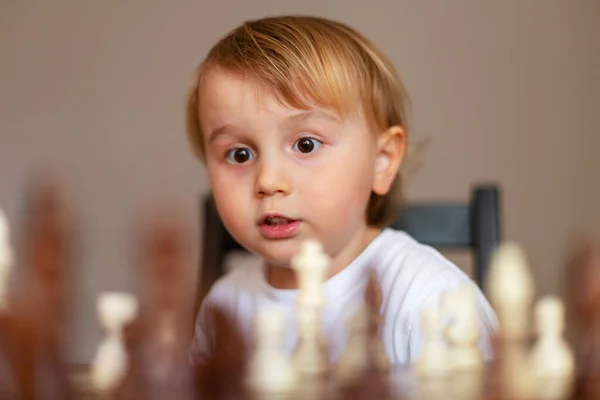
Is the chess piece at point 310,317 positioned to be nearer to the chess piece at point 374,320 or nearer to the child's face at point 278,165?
the chess piece at point 374,320

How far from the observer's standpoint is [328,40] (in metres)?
0.99

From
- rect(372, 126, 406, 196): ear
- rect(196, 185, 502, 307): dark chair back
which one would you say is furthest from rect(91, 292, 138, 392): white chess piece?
rect(196, 185, 502, 307): dark chair back

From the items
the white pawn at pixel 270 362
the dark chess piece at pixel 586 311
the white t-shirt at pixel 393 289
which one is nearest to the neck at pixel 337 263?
the white t-shirt at pixel 393 289

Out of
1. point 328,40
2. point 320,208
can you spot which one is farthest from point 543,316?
point 328,40

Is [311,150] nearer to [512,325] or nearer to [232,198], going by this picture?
[232,198]

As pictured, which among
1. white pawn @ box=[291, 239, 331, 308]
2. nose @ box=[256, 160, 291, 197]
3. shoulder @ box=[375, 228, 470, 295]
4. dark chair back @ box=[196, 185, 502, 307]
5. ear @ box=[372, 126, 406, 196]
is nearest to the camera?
white pawn @ box=[291, 239, 331, 308]

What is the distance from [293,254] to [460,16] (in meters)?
1.08

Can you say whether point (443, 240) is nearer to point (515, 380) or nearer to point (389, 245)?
point (389, 245)

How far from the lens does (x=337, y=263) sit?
111 centimetres

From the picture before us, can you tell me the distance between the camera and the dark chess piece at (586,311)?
1.11ft

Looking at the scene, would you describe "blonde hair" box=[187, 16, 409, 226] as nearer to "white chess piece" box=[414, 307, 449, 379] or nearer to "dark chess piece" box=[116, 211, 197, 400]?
"white chess piece" box=[414, 307, 449, 379]

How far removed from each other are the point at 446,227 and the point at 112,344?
0.95 m

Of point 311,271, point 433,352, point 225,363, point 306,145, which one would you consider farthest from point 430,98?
point 225,363

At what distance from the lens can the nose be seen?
842mm
